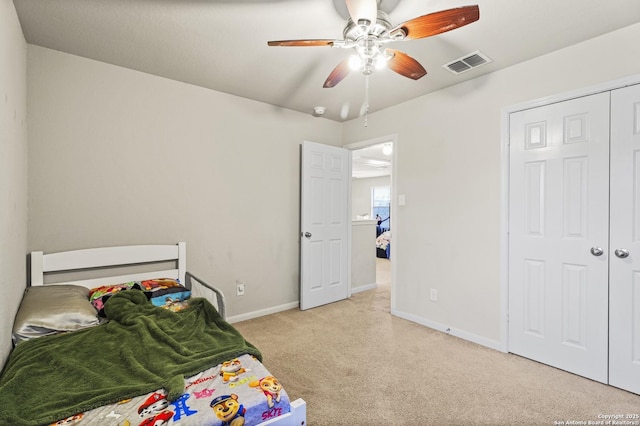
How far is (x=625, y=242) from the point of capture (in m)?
2.15

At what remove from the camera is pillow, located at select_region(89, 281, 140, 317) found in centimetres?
220

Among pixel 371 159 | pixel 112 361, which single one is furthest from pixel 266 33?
pixel 371 159

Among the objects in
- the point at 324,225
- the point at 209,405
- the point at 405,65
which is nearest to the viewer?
the point at 209,405

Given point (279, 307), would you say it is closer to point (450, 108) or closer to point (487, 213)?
point (487, 213)

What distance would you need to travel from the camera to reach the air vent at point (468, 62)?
8.19 feet

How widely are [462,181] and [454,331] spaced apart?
4.90ft

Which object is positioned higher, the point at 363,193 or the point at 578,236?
the point at 363,193

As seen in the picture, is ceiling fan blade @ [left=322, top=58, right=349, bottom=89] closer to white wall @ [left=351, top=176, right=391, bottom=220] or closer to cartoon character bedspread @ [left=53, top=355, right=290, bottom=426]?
cartoon character bedspread @ [left=53, top=355, right=290, bottom=426]

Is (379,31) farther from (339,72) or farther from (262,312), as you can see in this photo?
(262,312)

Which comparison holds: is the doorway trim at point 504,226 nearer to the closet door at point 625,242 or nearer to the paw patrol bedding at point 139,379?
the closet door at point 625,242

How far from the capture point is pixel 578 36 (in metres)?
2.23

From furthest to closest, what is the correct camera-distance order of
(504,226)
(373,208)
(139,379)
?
(373,208)
(504,226)
(139,379)

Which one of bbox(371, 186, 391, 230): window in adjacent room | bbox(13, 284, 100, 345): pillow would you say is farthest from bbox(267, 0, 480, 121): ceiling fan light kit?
bbox(371, 186, 391, 230): window in adjacent room

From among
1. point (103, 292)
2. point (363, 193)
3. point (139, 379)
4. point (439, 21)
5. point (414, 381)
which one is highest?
point (439, 21)
